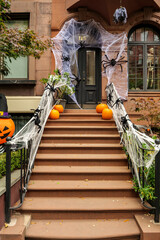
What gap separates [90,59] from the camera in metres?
8.42

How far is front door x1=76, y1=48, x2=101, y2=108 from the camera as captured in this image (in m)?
8.36

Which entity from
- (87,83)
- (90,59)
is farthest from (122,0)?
(87,83)

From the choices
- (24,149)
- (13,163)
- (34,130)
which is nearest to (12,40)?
(34,130)

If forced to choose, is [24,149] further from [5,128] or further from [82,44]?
[82,44]

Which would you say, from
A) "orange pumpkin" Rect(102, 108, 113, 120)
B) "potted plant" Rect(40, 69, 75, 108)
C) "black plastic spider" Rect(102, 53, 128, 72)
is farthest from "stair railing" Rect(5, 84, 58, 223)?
"black plastic spider" Rect(102, 53, 128, 72)

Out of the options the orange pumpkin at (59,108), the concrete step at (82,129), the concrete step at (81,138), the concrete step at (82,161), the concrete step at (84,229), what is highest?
the orange pumpkin at (59,108)

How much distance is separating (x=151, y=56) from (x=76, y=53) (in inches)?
125

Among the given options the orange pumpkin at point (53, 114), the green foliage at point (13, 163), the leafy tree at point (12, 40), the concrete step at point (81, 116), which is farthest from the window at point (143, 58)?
the green foliage at point (13, 163)

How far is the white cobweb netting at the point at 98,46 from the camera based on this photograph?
7668mm

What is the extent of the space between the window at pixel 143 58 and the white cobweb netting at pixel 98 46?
1.89ft

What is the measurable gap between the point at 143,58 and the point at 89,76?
7.82ft

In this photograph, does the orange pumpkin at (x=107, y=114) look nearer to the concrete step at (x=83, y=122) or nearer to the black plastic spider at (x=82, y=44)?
the concrete step at (x=83, y=122)

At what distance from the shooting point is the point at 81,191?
12.2ft

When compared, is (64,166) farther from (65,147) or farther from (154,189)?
(154,189)
